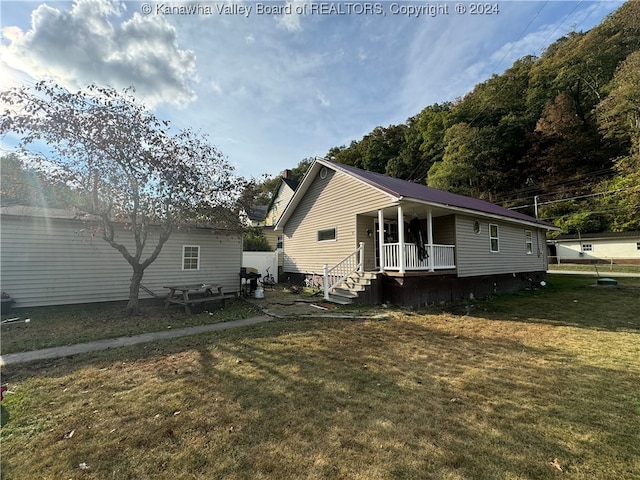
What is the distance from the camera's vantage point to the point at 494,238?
42.4ft

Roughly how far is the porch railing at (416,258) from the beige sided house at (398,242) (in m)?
0.03

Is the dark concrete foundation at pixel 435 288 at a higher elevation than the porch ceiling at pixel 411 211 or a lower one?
lower

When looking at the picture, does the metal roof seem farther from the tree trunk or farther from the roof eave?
the tree trunk

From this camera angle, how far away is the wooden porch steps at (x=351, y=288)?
966 centimetres

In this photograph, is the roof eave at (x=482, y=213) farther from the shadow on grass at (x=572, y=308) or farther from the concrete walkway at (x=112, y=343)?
the concrete walkway at (x=112, y=343)

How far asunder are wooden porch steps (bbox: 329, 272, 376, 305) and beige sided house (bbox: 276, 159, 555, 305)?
0.14ft

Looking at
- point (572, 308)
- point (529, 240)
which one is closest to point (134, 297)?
point (572, 308)

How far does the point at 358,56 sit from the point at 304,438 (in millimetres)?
12543

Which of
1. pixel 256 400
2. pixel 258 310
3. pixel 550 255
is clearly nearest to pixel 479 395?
pixel 256 400

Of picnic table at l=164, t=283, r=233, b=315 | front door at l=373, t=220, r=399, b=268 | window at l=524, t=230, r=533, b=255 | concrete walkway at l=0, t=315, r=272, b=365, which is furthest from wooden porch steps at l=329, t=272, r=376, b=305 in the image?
window at l=524, t=230, r=533, b=255

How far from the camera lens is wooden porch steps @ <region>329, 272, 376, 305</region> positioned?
966 centimetres

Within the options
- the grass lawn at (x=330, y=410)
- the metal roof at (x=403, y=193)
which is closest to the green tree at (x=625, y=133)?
the metal roof at (x=403, y=193)

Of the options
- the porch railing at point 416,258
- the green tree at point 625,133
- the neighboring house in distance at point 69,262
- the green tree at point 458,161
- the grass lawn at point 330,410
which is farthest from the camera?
the green tree at point 458,161

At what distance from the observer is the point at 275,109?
11.7m
